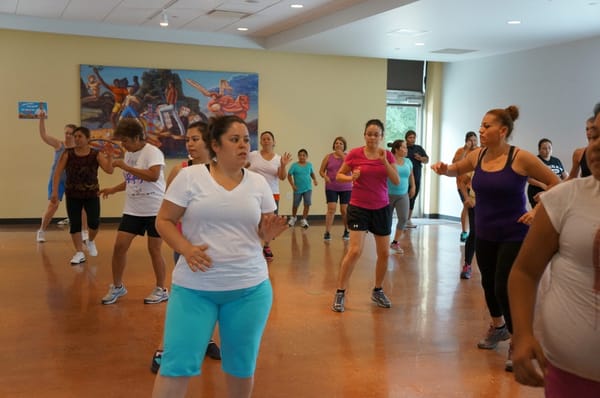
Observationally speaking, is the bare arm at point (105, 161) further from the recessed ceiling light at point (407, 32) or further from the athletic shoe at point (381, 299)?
the recessed ceiling light at point (407, 32)

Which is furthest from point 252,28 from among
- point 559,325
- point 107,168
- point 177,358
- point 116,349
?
point 559,325

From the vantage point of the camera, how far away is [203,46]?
Answer: 11.9 m

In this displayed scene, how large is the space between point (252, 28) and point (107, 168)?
5804 mm

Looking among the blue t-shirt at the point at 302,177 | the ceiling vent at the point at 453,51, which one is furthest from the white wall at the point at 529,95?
the blue t-shirt at the point at 302,177

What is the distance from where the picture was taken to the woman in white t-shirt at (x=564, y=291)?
1.65 m

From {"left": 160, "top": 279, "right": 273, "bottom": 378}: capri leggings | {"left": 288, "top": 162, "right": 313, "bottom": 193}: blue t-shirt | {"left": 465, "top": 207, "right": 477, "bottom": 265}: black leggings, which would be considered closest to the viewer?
{"left": 160, "top": 279, "right": 273, "bottom": 378}: capri leggings

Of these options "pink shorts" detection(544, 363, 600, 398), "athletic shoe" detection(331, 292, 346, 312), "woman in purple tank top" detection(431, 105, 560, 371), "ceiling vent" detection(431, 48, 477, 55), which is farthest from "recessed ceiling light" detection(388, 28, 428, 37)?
"pink shorts" detection(544, 363, 600, 398)

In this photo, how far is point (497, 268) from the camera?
13.0 ft

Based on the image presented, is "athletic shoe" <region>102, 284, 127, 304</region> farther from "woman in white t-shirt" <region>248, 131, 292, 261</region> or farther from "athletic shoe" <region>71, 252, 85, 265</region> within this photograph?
"woman in white t-shirt" <region>248, 131, 292, 261</region>

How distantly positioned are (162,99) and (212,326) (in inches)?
375

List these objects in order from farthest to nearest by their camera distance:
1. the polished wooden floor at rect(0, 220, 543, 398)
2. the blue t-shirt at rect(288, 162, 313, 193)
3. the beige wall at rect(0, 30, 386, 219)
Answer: the blue t-shirt at rect(288, 162, 313, 193)
the beige wall at rect(0, 30, 386, 219)
the polished wooden floor at rect(0, 220, 543, 398)

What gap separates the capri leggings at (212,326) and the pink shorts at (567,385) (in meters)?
1.32

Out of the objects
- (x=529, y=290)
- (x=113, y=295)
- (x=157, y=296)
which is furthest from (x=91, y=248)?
(x=529, y=290)

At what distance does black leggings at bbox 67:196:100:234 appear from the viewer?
22.6 feet
